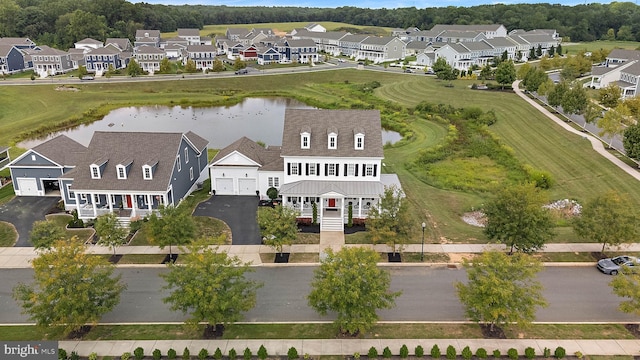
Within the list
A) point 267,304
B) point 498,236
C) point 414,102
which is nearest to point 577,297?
point 498,236

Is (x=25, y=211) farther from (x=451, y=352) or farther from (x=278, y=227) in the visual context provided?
(x=451, y=352)

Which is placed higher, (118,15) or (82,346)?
(118,15)

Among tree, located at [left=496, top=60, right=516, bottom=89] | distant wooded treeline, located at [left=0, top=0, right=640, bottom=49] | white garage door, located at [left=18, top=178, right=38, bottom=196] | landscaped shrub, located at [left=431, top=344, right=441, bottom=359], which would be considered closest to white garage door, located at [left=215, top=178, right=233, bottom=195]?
white garage door, located at [left=18, top=178, right=38, bottom=196]

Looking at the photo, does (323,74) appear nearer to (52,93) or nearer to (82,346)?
(52,93)

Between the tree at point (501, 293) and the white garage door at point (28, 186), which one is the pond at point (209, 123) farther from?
the tree at point (501, 293)

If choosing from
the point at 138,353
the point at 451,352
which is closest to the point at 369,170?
the point at 451,352

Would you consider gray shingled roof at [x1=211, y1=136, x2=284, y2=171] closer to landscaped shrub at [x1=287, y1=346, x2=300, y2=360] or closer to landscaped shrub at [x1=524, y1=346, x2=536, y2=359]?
landscaped shrub at [x1=287, y1=346, x2=300, y2=360]

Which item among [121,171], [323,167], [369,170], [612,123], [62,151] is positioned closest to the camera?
[121,171]

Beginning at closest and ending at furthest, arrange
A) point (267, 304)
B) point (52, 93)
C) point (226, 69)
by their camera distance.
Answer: point (267, 304) → point (52, 93) → point (226, 69)
